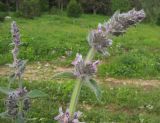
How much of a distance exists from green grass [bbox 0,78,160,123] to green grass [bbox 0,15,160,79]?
1.30 m

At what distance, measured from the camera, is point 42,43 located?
14.2 m

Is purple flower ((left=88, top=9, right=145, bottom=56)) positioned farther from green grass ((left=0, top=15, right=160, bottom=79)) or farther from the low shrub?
the low shrub

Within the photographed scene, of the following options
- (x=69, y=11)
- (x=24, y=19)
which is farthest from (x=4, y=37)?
(x=69, y=11)

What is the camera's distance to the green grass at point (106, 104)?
7535 mm

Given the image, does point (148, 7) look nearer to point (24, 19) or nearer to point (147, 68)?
point (24, 19)

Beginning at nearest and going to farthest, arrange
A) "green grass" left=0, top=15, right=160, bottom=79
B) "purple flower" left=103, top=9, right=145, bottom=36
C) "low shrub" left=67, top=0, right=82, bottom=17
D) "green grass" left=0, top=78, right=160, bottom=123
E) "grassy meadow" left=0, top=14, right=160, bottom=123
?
"purple flower" left=103, top=9, right=145, bottom=36 < "green grass" left=0, top=78, right=160, bottom=123 < "grassy meadow" left=0, top=14, right=160, bottom=123 < "green grass" left=0, top=15, right=160, bottom=79 < "low shrub" left=67, top=0, right=82, bottom=17

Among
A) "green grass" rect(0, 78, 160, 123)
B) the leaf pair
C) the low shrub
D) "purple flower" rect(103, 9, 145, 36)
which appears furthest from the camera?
the low shrub

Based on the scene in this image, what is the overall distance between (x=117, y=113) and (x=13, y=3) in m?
20.4

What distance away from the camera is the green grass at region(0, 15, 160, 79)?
11766mm

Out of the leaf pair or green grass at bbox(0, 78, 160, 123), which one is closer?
the leaf pair

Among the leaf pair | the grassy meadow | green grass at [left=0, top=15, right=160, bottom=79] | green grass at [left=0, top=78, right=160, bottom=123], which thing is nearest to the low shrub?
the grassy meadow

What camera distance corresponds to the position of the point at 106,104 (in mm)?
8641

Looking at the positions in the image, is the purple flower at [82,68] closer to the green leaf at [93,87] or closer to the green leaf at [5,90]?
the green leaf at [93,87]

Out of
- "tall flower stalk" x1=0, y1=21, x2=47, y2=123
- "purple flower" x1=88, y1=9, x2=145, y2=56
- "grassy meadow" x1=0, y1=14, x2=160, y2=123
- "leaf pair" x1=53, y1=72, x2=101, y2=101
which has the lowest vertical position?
"grassy meadow" x1=0, y1=14, x2=160, y2=123
